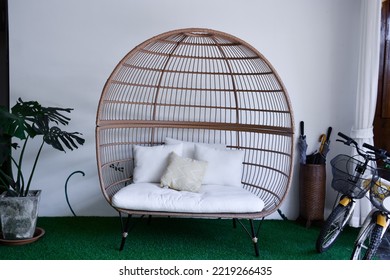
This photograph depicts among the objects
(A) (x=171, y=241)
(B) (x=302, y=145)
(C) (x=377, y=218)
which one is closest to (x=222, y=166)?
(A) (x=171, y=241)

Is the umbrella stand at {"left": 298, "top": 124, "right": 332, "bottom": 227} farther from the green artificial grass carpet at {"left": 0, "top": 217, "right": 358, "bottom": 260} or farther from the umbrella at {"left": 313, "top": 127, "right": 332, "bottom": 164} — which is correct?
the green artificial grass carpet at {"left": 0, "top": 217, "right": 358, "bottom": 260}

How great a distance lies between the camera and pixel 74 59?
12.1 feet

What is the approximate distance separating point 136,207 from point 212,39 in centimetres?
161

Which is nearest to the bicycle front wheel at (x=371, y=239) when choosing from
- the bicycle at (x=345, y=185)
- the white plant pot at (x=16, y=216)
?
the bicycle at (x=345, y=185)

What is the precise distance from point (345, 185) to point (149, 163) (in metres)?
1.54

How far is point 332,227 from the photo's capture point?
296cm

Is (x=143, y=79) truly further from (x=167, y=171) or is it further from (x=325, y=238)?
(x=325, y=238)

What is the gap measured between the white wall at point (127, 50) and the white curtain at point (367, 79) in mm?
290

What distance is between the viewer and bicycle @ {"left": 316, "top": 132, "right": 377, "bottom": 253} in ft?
8.30

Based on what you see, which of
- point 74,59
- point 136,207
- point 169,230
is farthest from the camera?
point 74,59

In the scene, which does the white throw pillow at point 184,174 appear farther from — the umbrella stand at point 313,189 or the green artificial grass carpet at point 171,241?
the umbrella stand at point 313,189

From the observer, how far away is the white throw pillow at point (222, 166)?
3.36 m

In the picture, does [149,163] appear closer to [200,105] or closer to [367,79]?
[200,105]
